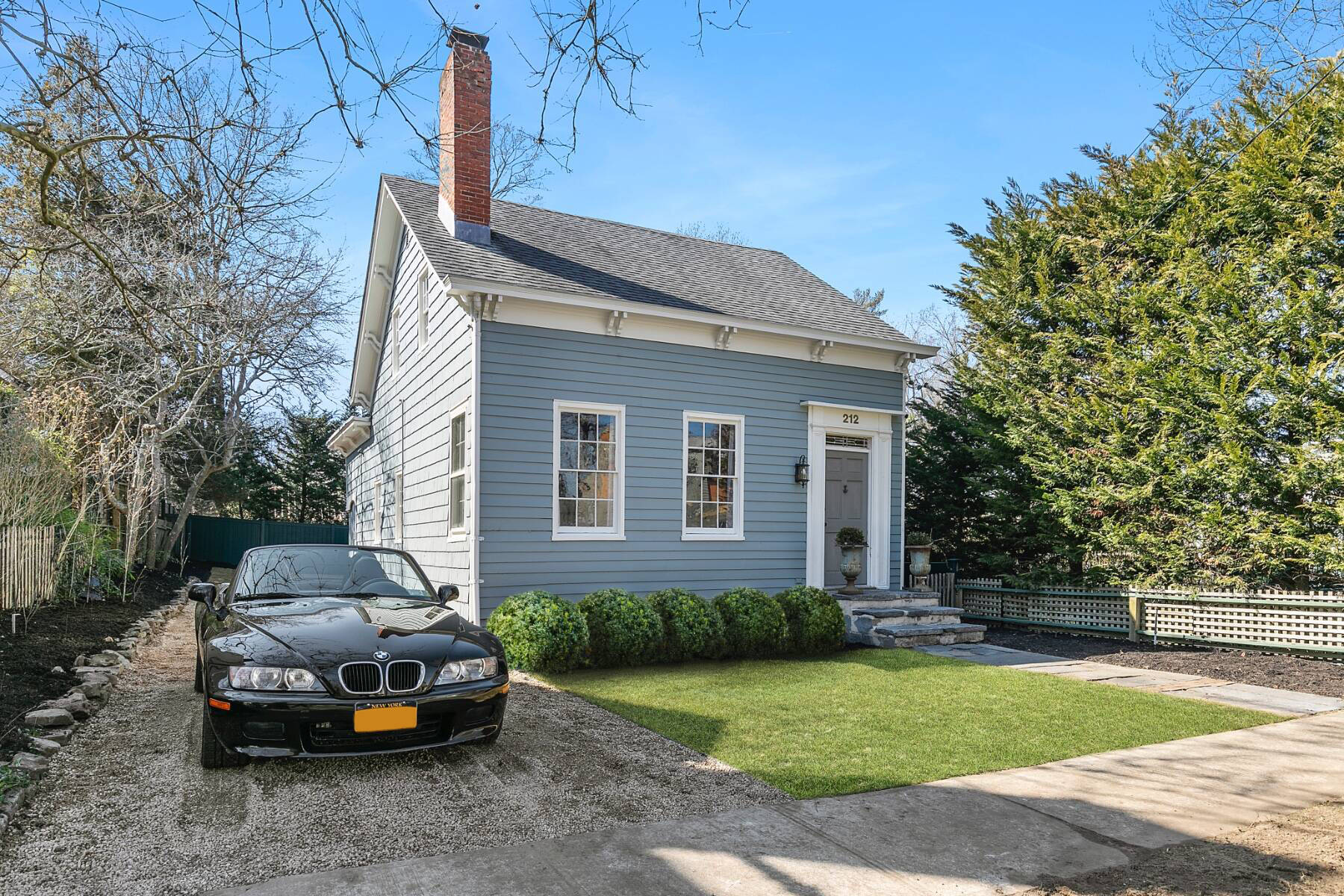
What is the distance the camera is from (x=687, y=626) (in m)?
9.02

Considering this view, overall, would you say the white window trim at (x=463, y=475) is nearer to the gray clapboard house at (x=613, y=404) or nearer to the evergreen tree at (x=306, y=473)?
the gray clapboard house at (x=613, y=404)

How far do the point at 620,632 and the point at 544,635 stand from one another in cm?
88

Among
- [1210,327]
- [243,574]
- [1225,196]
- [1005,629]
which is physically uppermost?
[1225,196]

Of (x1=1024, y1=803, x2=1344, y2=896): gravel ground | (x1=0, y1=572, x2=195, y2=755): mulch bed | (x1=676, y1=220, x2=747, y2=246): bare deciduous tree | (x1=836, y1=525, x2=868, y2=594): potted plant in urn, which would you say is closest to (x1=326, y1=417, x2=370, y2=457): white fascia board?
(x1=0, y1=572, x2=195, y2=755): mulch bed

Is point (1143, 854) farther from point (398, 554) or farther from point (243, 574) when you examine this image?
point (243, 574)

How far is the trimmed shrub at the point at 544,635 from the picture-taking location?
809cm

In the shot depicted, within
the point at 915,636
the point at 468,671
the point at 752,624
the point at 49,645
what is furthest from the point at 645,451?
the point at 49,645

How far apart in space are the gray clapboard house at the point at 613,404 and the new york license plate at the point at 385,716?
4707 mm

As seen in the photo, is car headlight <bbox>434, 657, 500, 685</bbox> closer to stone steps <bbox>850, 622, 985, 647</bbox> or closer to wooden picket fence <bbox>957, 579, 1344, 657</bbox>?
stone steps <bbox>850, 622, 985, 647</bbox>

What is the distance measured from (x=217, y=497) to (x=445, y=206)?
20403 mm

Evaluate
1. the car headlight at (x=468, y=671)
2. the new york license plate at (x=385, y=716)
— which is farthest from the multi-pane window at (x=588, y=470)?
the new york license plate at (x=385, y=716)

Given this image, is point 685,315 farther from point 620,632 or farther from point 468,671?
point 468,671

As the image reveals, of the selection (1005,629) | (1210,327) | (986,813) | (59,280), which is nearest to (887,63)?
(986,813)

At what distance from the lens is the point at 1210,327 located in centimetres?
1015
